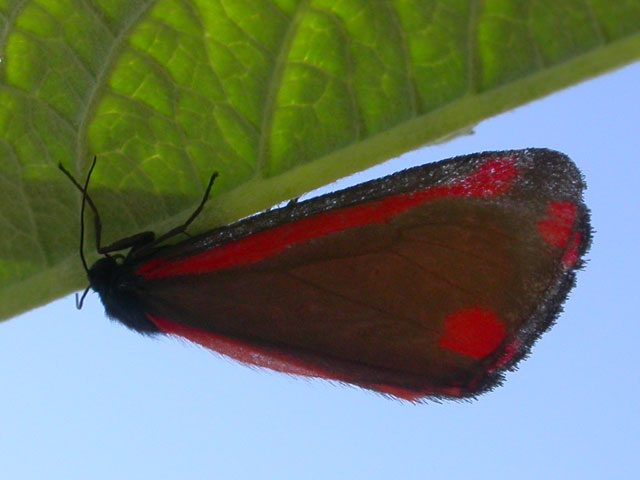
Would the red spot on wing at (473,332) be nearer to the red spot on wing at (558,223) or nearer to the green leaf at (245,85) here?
the red spot on wing at (558,223)

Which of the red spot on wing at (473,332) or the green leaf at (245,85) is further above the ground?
the green leaf at (245,85)

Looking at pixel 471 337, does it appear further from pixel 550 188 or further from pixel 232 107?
pixel 232 107

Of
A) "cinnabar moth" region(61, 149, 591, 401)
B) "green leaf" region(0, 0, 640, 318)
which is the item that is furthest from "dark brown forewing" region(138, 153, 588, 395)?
"green leaf" region(0, 0, 640, 318)

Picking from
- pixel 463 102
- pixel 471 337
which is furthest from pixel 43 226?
pixel 471 337

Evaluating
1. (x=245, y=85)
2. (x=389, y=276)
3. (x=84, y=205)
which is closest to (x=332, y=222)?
(x=389, y=276)

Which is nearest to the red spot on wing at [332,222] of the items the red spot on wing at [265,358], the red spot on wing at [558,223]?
the red spot on wing at [558,223]

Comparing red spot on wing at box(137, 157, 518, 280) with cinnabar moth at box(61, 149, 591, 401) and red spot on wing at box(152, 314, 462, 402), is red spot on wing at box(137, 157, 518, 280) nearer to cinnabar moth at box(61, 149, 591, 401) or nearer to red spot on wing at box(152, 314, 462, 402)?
cinnabar moth at box(61, 149, 591, 401)
